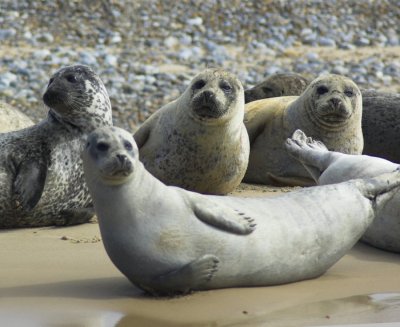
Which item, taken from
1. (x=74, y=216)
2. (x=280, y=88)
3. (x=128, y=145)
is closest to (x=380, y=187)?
(x=128, y=145)

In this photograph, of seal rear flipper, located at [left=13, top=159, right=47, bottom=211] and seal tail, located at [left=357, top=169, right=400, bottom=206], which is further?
seal rear flipper, located at [left=13, top=159, right=47, bottom=211]

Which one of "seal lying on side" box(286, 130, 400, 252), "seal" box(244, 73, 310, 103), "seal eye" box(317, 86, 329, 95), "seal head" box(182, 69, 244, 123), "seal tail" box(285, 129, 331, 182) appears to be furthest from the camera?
"seal" box(244, 73, 310, 103)

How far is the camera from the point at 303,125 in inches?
364

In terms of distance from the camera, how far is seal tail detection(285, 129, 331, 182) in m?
7.29

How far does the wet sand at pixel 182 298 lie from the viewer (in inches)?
195

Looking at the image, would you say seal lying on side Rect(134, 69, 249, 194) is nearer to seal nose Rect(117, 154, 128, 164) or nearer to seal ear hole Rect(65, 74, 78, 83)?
seal ear hole Rect(65, 74, 78, 83)

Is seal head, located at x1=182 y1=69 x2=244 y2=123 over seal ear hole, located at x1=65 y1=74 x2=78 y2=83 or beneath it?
beneath

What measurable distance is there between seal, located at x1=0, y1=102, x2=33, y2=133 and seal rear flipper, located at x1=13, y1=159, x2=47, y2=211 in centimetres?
200

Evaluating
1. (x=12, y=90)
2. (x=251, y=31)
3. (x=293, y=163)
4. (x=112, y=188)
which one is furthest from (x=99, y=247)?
(x=251, y=31)

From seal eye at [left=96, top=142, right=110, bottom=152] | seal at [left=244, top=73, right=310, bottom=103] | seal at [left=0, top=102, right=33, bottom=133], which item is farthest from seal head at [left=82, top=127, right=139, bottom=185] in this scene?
seal at [left=244, top=73, right=310, bottom=103]

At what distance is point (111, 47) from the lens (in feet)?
58.1

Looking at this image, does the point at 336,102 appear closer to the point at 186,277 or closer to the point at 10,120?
the point at 10,120

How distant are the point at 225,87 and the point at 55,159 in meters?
1.25

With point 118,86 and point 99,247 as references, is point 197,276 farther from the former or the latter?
point 118,86
